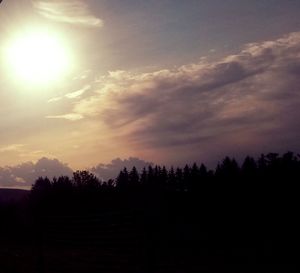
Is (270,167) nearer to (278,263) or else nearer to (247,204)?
(247,204)

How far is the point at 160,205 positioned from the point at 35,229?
18.1ft

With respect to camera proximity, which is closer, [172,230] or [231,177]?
[172,230]

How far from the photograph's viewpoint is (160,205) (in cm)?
678

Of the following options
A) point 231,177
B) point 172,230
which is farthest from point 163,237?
point 231,177

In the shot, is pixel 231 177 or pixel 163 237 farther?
pixel 231 177

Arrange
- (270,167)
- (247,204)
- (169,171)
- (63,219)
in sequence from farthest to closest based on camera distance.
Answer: (169,171) < (270,167) < (247,204) < (63,219)

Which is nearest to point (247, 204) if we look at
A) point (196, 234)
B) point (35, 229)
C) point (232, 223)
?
point (232, 223)

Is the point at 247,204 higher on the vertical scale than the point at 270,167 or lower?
lower

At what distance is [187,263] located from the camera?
48.2 feet

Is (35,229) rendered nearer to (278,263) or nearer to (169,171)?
(278,263)

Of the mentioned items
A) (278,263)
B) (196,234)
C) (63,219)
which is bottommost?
(278,263)

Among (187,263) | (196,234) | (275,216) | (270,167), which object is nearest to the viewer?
(196,234)

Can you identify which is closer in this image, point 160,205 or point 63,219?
point 160,205

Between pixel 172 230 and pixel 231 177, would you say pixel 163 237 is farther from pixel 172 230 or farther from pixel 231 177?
pixel 231 177
